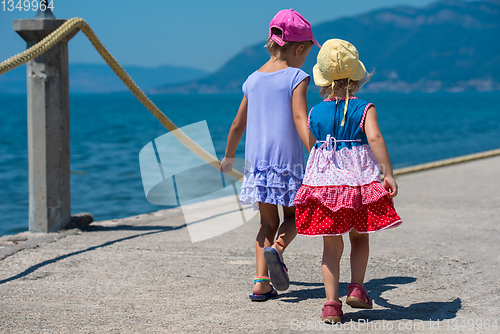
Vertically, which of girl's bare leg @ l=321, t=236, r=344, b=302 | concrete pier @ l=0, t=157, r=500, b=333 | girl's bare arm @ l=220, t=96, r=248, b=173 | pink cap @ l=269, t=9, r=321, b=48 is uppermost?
pink cap @ l=269, t=9, r=321, b=48

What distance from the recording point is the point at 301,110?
9.39ft

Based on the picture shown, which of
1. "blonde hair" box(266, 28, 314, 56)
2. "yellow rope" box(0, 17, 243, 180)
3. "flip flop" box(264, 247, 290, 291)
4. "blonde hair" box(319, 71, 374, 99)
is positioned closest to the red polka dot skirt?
"flip flop" box(264, 247, 290, 291)

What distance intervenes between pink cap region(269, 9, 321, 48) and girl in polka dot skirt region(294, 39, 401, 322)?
1.06 feet

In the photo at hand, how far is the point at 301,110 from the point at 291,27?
18.4 inches

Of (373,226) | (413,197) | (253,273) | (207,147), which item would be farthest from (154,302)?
(413,197)

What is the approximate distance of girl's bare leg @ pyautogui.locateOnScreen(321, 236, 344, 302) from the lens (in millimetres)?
2594

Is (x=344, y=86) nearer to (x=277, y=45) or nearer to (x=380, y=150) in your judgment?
(x=380, y=150)

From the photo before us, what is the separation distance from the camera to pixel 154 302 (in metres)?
2.90

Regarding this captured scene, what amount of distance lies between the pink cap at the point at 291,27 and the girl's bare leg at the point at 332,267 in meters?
1.12

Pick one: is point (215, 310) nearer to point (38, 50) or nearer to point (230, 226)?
point (230, 226)

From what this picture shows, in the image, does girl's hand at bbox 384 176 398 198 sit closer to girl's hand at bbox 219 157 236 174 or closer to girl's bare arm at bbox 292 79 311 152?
girl's bare arm at bbox 292 79 311 152

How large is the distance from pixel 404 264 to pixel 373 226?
4.08 ft

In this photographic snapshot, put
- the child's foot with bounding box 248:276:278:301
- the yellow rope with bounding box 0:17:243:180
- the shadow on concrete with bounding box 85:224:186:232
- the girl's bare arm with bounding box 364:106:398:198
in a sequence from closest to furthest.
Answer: the girl's bare arm with bounding box 364:106:398:198, the child's foot with bounding box 248:276:278:301, the yellow rope with bounding box 0:17:243:180, the shadow on concrete with bounding box 85:224:186:232

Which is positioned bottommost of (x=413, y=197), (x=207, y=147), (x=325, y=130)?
(x=413, y=197)
